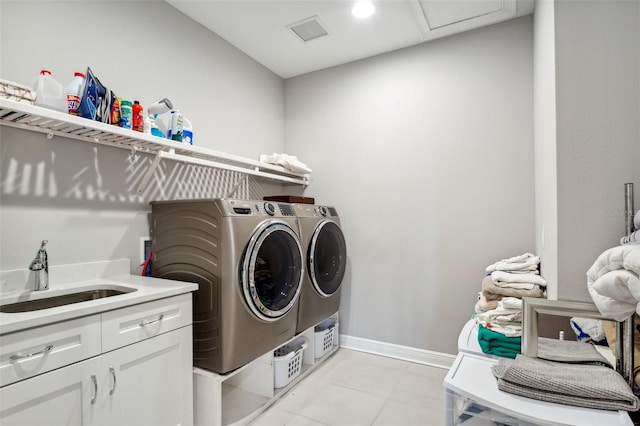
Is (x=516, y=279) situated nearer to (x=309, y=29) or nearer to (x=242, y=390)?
(x=242, y=390)

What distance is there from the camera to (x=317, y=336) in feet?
8.47

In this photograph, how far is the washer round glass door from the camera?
1848 millimetres

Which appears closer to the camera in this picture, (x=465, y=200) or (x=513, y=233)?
(x=513, y=233)

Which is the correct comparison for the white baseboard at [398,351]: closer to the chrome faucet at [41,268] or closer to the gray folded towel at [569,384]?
the gray folded towel at [569,384]

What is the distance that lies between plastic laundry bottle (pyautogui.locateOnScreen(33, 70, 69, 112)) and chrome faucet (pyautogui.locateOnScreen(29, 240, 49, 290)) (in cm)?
60

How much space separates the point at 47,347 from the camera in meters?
1.07

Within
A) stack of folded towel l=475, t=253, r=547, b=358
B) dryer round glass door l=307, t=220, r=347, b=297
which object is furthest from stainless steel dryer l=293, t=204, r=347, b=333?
stack of folded towel l=475, t=253, r=547, b=358

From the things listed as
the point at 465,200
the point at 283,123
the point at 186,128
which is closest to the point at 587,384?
the point at 465,200

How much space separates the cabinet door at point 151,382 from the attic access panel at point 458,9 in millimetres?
2497

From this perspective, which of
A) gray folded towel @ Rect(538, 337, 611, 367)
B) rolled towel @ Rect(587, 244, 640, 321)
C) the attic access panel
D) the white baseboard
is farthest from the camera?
the white baseboard

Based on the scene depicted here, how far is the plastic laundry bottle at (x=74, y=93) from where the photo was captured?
142cm

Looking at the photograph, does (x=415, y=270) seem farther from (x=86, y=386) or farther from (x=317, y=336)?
(x=86, y=386)

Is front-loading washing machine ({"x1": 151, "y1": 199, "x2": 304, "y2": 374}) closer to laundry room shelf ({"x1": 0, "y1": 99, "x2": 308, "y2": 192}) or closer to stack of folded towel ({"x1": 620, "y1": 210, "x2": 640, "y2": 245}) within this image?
laundry room shelf ({"x1": 0, "y1": 99, "x2": 308, "y2": 192})

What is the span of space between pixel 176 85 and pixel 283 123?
1.25 metres
